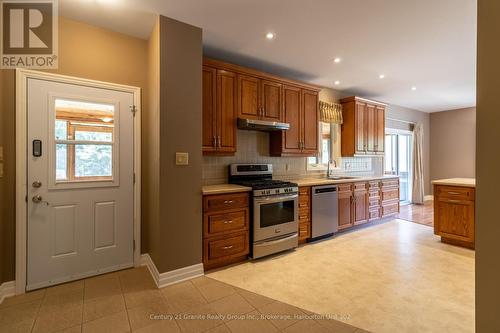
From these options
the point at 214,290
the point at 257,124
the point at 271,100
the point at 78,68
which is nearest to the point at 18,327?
the point at 214,290

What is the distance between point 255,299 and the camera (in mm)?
2234

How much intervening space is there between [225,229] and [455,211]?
10.9 ft

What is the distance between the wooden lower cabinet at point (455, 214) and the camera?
3.38m

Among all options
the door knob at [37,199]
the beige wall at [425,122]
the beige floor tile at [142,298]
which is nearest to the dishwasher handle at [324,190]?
the beige floor tile at [142,298]

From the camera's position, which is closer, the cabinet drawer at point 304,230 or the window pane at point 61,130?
the window pane at point 61,130

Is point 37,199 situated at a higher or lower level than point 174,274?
higher

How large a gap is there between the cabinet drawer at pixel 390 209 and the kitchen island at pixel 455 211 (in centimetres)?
110

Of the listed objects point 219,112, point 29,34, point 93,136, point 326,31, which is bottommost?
point 93,136

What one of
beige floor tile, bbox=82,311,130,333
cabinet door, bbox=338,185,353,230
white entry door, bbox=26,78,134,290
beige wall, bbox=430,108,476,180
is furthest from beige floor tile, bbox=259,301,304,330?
beige wall, bbox=430,108,476,180

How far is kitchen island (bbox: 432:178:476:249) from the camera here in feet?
11.1

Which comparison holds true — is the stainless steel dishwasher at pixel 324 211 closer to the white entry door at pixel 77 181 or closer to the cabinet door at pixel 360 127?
the cabinet door at pixel 360 127

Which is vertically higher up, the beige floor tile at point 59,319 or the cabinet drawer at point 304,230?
the cabinet drawer at point 304,230
